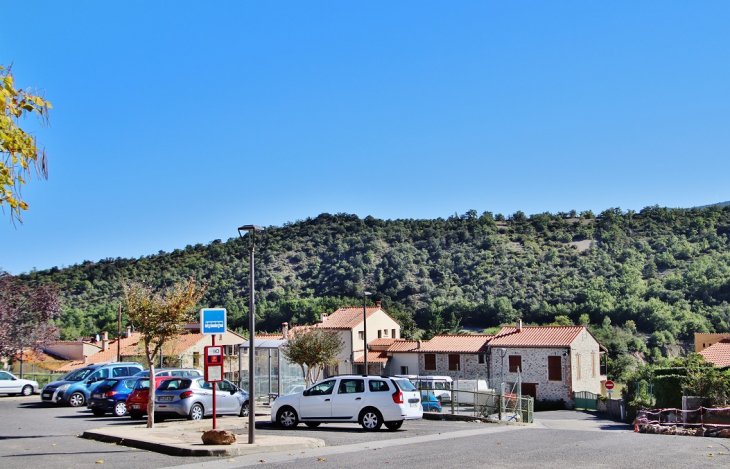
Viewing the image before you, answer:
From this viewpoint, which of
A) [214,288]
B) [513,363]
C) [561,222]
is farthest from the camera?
[561,222]

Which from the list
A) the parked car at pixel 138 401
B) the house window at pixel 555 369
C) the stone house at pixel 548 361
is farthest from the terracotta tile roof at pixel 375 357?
the parked car at pixel 138 401

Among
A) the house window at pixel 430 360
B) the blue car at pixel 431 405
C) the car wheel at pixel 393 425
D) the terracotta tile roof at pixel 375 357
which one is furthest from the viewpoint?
the terracotta tile roof at pixel 375 357

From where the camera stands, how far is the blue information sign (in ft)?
56.4

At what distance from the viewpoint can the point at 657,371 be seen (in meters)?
33.4

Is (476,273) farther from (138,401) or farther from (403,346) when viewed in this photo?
(138,401)

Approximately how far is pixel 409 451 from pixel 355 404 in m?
4.82

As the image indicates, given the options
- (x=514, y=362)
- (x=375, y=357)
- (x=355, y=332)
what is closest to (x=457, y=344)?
(x=514, y=362)

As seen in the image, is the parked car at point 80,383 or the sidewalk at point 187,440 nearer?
the sidewalk at point 187,440

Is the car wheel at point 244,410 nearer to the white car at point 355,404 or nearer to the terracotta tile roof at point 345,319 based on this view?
the white car at point 355,404

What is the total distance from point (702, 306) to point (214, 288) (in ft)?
208

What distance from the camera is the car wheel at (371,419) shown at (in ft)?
63.9

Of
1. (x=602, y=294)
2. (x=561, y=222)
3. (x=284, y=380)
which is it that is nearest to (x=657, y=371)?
(x=284, y=380)

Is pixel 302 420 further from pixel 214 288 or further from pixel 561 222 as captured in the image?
pixel 561 222

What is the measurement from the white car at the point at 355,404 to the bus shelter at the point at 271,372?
35.3 feet
